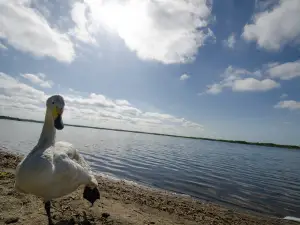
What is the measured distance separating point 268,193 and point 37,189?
16.3m

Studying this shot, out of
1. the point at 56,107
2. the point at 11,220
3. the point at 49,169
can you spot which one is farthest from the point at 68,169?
the point at 11,220

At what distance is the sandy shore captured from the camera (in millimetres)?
6570

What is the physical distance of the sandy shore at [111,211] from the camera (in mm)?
6570

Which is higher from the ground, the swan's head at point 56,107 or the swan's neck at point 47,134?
the swan's head at point 56,107

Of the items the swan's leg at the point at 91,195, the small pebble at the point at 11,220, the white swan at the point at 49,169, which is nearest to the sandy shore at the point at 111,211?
the small pebble at the point at 11,220

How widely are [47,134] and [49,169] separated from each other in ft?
4.07

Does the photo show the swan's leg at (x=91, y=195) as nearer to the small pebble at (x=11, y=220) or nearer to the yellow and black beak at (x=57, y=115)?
the small pebble at (x=11, y=220)

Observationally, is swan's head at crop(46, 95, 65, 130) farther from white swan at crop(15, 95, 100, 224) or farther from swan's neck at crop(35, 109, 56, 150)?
swan's neck at crop(35, 109, 56, 150)

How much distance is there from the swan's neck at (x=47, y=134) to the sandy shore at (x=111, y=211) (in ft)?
7.48

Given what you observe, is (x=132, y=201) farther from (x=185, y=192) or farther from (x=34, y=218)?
(x=185, y=192)

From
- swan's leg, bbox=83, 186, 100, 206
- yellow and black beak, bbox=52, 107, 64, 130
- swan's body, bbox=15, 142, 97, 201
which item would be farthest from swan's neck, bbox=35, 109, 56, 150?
swan's leg, bbox=83, 186, 100, 206

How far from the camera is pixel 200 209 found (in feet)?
33.2

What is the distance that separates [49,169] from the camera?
505cm

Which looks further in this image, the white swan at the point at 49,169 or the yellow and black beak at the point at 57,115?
the yellow and black beak at the point at 57,115
